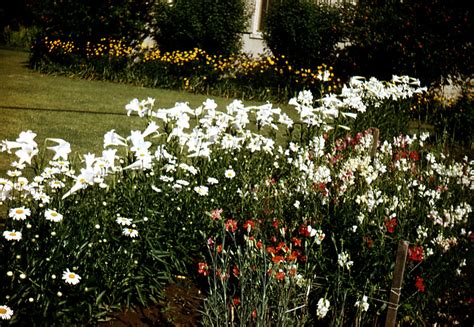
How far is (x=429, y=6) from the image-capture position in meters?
11.4

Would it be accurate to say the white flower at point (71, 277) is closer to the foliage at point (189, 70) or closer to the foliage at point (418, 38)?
the foliage at point (189, 70)

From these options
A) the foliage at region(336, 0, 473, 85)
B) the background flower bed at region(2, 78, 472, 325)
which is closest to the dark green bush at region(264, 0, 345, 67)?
the foliage at region(336, 0, 473, 85)

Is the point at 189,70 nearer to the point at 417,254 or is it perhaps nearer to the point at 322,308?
the point at 417,254

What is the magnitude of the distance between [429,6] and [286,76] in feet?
11.3

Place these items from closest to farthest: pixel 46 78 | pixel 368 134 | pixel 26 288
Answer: pixel 26 288 → pixel 368 134 → pixel 46 78

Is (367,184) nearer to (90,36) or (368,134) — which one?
(368,134)

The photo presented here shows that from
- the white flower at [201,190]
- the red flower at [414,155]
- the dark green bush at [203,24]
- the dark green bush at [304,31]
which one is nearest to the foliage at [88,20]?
the dark green bush at [203,24]

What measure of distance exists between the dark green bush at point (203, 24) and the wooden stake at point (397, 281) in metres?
11.5

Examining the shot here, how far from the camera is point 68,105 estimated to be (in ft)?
31.0

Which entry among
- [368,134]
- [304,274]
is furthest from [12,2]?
[304,274]

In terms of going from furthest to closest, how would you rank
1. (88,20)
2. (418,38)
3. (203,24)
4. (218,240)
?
(203,24) → (88,20) → (418,38) → (218,240)

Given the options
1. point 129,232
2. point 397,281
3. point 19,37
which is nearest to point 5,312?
point 129,232

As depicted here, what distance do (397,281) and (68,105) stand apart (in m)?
7.85

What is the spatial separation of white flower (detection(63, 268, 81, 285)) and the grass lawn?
3.18 m
